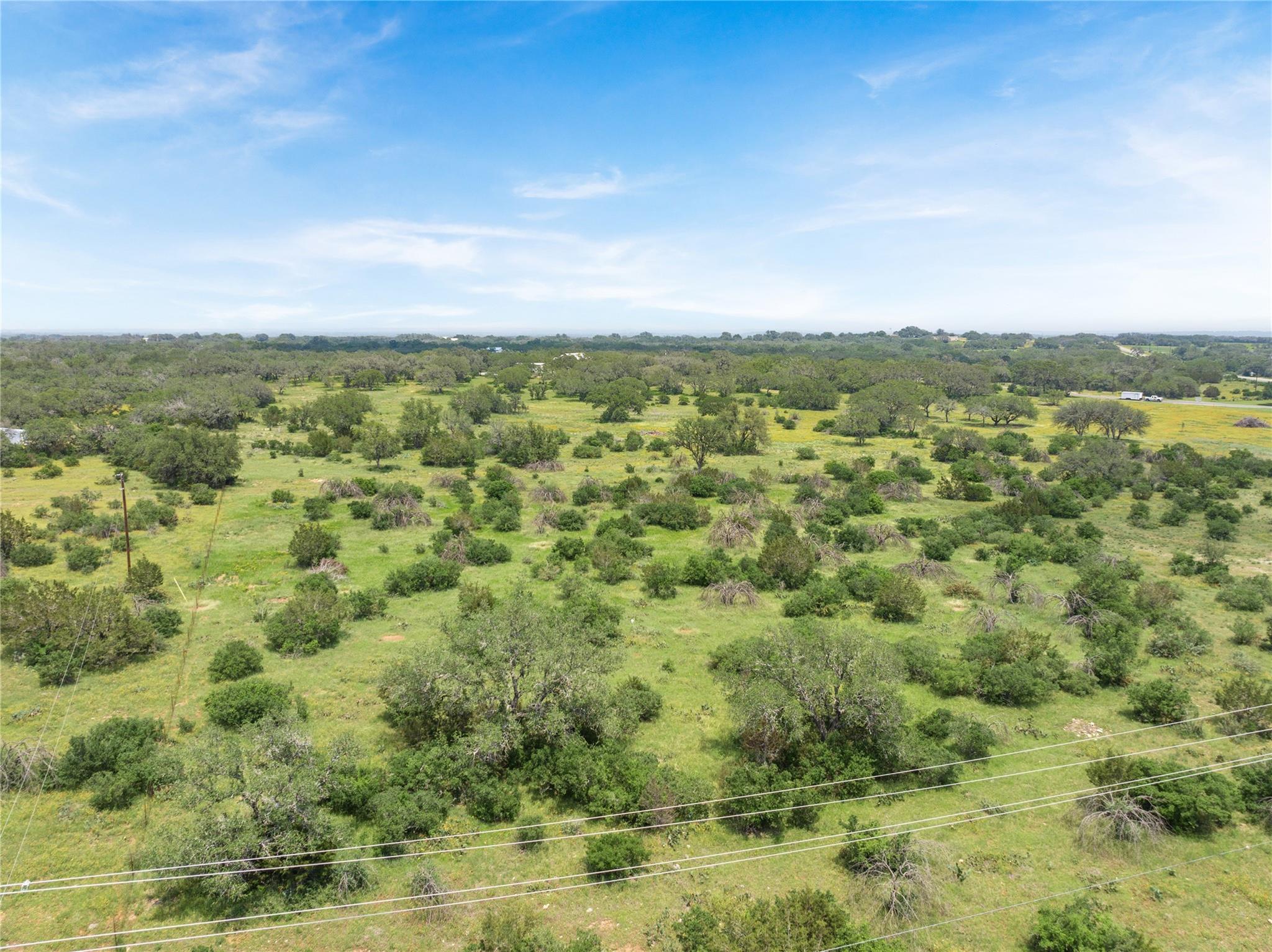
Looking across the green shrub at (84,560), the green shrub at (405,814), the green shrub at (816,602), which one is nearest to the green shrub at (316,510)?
the green shrub at (84,560)

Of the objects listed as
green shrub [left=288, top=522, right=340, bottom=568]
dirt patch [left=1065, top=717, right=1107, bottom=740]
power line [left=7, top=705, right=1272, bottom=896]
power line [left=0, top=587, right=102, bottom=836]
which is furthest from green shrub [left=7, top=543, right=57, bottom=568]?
dirt patch [left=1065, top=717, right=1107, bottom=740]

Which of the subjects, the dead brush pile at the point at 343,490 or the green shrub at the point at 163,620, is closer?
the green shrub at the point at 163,620

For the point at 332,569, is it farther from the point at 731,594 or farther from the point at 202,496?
the point at 731,594

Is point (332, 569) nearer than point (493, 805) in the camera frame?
No

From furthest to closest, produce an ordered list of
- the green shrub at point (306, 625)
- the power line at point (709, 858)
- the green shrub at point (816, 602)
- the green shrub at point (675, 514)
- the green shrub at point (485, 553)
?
1. the green shrub at point (675, 514)
2. the green shrub at point (485, 553)
3. the green shrub at point (816, 602)
4. the green shrub at point (306, 625)
5. the power line at point (709, 858)

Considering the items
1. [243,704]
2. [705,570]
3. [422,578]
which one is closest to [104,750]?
[243,704]

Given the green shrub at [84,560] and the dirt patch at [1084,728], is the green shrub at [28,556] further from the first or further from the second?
the dirt patch at [1084,728]
